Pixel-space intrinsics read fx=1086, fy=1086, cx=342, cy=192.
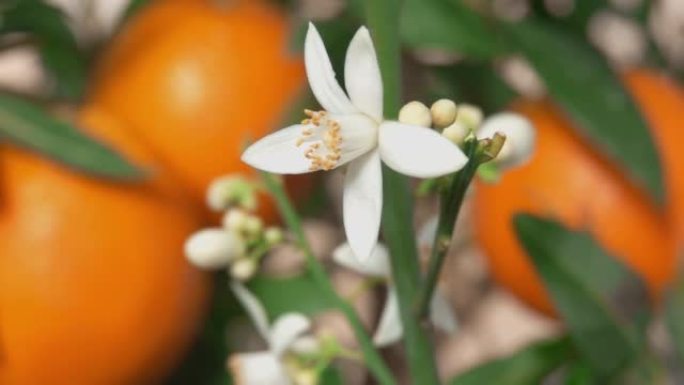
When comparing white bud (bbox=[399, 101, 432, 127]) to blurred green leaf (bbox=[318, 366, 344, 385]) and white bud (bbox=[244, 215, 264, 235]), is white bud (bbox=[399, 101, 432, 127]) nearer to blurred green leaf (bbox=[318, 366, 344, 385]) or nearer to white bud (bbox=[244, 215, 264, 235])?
white bud (bbox=[244, 215, 264, 235])

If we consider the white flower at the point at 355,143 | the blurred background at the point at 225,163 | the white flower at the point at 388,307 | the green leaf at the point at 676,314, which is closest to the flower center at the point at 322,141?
the white flower at the point at 355,143

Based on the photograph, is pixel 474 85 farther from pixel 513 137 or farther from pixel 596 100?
pixel 513 137

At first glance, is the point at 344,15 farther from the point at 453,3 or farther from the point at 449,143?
the point at 449,143

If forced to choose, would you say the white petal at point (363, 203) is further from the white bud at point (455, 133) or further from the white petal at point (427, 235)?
the white petal at point (427, 235)

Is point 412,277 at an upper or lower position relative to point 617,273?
upper

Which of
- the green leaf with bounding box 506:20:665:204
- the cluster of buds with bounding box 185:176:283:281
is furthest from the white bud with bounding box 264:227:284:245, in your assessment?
the green leaf with bounding box 506:20:665:204

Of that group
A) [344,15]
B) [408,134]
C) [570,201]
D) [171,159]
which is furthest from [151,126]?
[408,134]

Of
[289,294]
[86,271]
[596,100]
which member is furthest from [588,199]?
[86,271]
